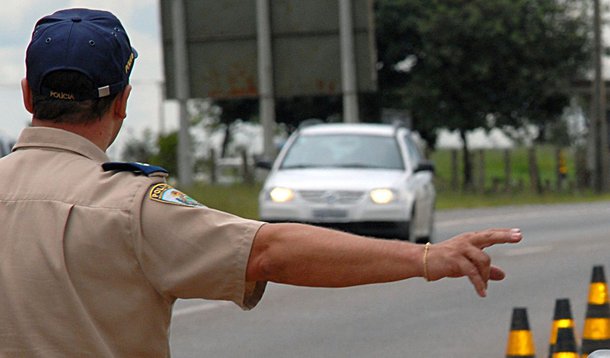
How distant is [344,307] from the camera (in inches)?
527

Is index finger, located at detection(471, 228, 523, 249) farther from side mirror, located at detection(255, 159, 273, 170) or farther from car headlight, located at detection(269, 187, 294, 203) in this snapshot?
side mirror, located at detection(255, 159, 273, 170)

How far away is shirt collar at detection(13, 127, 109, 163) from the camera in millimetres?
2932

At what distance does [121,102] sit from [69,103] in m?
0.11

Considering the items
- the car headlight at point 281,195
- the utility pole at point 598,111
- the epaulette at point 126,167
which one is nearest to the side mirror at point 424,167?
the car headlight at point 281,195

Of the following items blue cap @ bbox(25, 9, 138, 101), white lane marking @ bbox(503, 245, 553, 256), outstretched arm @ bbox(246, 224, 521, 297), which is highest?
blue cap @ bbox(25, 9, 138, 101)

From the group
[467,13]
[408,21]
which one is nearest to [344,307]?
[467,13]

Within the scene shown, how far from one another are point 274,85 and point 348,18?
121 inches

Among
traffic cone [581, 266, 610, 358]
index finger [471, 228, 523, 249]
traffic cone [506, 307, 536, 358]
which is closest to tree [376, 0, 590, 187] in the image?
traffic cone [581, 266, 610, 358]

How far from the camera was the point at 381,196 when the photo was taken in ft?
58.1

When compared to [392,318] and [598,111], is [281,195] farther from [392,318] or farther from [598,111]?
[598,111]

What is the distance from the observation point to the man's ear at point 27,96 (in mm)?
2961

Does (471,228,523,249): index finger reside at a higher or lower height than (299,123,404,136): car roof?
higher

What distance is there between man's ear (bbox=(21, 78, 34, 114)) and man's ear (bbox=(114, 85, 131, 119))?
0.16m

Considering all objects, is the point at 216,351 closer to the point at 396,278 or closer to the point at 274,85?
the point at 396,278
